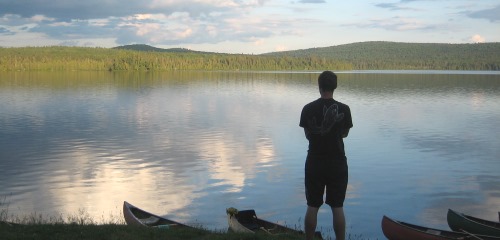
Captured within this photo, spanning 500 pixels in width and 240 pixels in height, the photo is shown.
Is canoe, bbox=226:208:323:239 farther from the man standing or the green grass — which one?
the man standing

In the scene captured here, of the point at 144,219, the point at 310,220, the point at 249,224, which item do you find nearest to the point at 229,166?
the point at 144,219

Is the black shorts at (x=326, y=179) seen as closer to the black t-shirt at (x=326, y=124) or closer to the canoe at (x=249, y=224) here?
the black t-shirt at (x=326, y=124)

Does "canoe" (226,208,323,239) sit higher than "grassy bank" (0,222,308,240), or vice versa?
"grassy bank" (0,222,308,240)

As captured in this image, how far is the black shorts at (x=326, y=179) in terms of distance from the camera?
7.94 m

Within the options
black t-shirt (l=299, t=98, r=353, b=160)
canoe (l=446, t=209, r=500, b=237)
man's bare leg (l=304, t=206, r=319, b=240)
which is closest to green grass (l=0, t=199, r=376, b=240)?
man's bare leg (l=304, t=206, r=319, b=240)

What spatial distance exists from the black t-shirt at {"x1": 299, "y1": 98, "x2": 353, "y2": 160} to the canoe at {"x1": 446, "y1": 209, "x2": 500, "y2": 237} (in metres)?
4.78

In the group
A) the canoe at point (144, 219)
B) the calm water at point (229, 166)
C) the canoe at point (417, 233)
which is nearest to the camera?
the canoe at point (417, 233)

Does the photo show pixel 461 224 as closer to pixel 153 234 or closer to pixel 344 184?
pixel 344 184

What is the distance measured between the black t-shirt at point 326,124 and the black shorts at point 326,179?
0.37ft

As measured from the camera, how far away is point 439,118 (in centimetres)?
4000

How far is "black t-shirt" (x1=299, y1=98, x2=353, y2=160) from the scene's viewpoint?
7.84 meters

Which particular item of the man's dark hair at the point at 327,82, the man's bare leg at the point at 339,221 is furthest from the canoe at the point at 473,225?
the man's dark hair at the point at 327,82

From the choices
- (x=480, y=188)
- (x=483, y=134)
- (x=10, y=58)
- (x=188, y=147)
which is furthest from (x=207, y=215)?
(x=10, y=58)

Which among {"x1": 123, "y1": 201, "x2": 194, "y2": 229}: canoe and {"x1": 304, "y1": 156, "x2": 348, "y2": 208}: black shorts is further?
{"x1": 123, "y1": 201, "x2": 194, "y2": 229}: canoe
